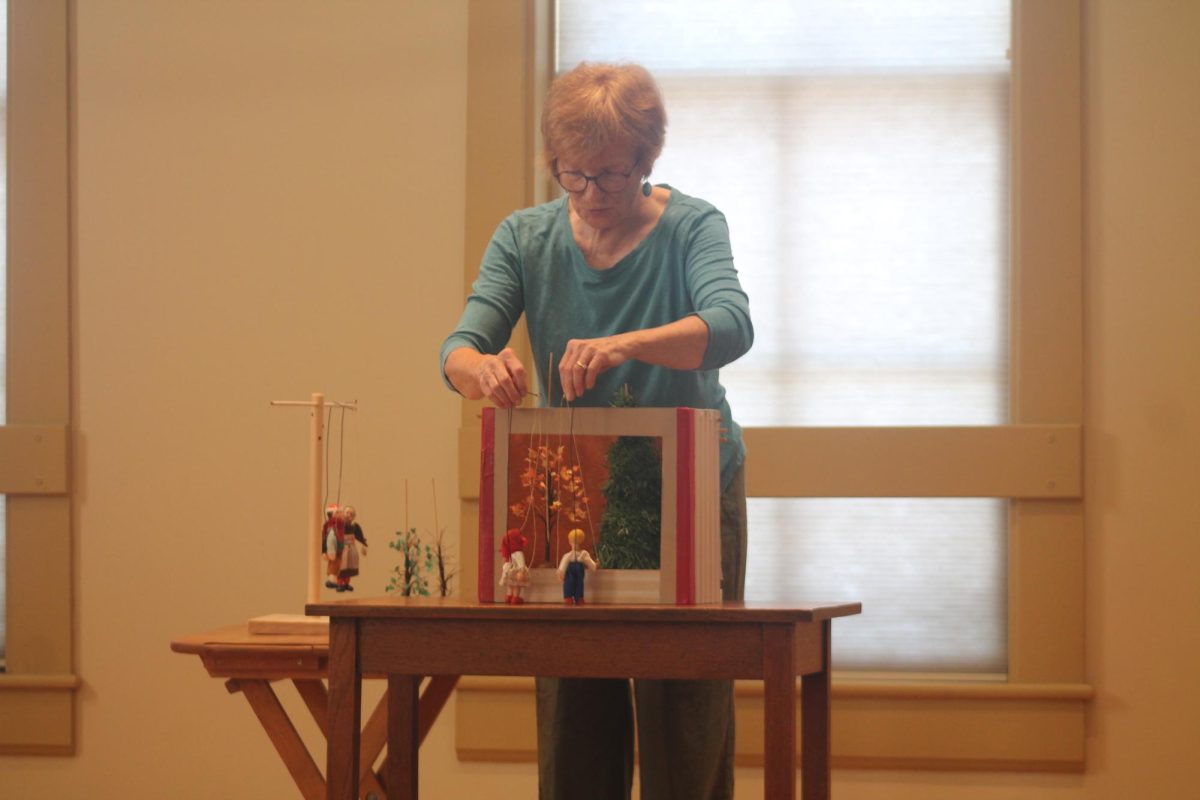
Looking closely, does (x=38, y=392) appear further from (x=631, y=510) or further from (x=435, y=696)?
Answer: (x=631, y=510)

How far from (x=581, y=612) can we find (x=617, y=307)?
60cm

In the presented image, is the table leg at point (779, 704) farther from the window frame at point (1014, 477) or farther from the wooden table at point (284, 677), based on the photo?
the window frame at point (1014, 477)

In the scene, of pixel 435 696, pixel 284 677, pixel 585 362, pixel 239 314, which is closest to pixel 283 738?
pixel 284 677

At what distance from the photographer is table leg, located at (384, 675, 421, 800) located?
195 centimetres

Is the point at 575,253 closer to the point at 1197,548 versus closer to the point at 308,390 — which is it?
the point at 308,390

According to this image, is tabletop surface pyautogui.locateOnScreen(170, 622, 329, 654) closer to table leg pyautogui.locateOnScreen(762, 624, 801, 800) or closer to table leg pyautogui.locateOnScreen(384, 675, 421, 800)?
table leg pyautogui.locateOnScreen(384, 675, 421, 800)

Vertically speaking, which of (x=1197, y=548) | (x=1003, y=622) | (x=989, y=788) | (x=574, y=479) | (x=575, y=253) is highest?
(x=575, y=253)

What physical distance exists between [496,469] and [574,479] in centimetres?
12

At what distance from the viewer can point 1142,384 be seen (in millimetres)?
3502

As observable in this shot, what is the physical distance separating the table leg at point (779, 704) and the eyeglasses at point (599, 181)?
751 millimetres

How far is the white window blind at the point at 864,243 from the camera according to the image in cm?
365

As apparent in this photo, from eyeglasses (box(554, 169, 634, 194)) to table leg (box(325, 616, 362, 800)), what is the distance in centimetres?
77

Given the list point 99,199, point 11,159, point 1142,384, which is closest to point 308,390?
point 99,199

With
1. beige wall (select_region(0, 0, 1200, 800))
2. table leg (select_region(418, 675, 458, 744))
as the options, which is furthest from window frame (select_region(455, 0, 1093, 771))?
table leg (select_region(418, 675, 458, 744))
